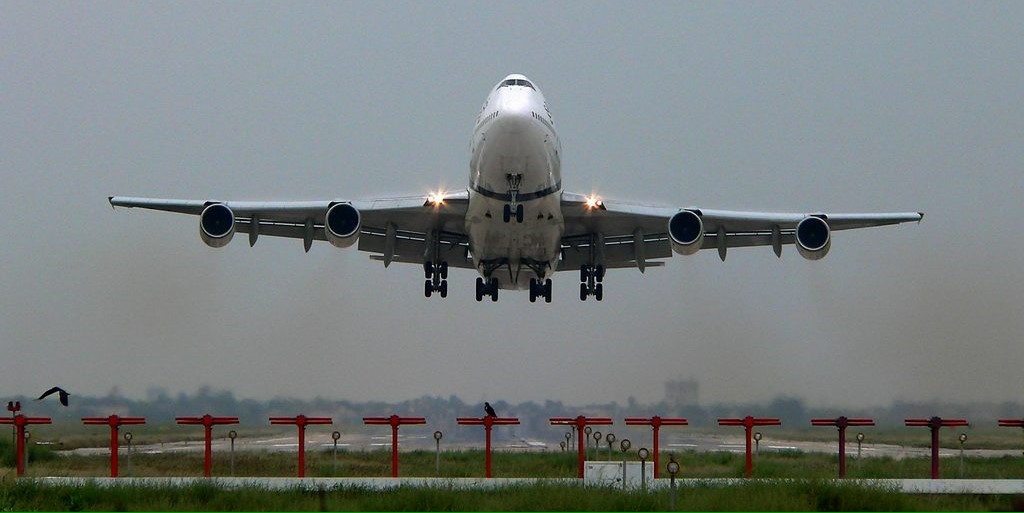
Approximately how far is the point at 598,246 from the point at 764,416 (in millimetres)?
6841

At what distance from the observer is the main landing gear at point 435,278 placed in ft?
111

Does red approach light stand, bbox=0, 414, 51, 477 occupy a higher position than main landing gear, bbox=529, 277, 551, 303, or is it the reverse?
main landing gear, bbox=529, 277, 551, 303

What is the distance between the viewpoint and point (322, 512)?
56.6 feet

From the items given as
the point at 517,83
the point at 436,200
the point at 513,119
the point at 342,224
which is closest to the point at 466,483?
the point at 513,119

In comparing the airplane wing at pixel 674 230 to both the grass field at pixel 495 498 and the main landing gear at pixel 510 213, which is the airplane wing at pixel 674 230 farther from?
the grass field at pixel 495 498

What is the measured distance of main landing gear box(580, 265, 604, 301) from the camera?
3416cm

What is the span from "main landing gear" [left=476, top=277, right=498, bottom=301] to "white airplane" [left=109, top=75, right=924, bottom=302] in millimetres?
43

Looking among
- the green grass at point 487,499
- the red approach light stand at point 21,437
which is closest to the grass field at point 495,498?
the green grass at point 487,499

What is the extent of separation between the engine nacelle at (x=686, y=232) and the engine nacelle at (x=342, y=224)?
795 cm

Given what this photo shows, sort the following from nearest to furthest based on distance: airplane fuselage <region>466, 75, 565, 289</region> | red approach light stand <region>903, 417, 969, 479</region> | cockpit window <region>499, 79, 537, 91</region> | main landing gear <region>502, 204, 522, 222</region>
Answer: red approach light stand <region>903, 417, 969, 479</region>
airplane fuselage <region>466, 75, 565, 289</region>
cockpit window <region>499, 79, 537, 91</region>
main landing gear <region>502, 204, 522, 222</region>

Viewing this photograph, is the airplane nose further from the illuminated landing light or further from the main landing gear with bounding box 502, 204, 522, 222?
the illuminated landing light

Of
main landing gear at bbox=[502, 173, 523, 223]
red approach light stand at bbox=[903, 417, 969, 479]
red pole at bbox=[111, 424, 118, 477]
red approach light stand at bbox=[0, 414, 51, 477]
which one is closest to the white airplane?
main landing gear at bbox=[502, 173, 523, 223]

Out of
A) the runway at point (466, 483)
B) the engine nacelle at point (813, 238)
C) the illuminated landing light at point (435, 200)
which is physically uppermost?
the illuminated landing light at point (435, 200)

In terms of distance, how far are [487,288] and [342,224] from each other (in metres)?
7.14
